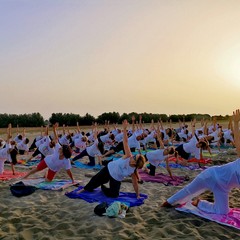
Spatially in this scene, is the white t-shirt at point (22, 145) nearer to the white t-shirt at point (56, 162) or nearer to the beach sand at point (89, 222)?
the white t-shirt at point (56, 162)

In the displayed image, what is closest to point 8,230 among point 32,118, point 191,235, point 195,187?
point 191,235

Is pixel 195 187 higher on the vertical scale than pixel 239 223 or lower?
higher

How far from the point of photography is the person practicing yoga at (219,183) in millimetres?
5363

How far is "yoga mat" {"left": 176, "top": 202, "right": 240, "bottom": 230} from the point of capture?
5.28m

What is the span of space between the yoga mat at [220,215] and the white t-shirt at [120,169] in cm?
132

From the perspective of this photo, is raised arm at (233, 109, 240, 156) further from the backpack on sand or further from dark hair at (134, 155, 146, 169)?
the backpack on sand

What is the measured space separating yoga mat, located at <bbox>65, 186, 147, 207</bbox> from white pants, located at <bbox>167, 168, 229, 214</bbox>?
1100mm

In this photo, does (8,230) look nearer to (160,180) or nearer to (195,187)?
(195,187)

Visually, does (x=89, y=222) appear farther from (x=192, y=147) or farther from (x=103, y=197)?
(x=192, y=147)

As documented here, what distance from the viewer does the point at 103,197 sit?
7.01 m

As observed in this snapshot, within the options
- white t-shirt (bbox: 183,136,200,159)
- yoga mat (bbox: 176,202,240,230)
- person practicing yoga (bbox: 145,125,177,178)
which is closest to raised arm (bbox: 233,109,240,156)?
yoga mat (bbox: 176,202,240,230)

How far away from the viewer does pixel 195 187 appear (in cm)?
571

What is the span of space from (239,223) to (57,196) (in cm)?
396

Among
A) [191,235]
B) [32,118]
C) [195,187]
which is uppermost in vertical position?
[32,118]
